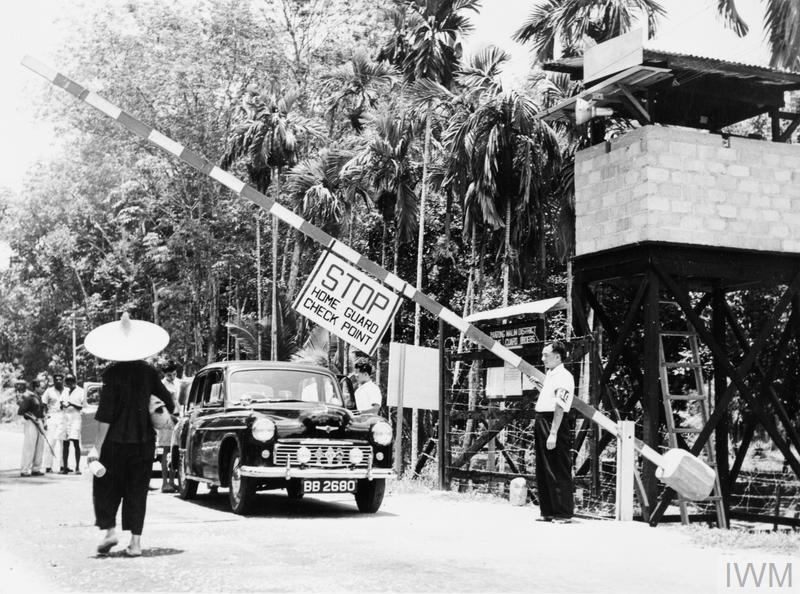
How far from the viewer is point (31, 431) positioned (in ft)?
62.3

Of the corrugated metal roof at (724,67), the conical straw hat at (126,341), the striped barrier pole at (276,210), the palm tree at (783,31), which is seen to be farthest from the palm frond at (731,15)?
the conical straw hat at (126,341)

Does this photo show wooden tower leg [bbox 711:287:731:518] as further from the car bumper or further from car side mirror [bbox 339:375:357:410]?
the car bumper

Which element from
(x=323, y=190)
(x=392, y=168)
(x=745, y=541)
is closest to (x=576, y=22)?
(x=392, y=168)

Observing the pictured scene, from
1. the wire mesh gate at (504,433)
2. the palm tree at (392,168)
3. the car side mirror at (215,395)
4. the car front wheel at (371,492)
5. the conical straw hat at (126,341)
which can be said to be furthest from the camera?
the palm tree at (392,168)

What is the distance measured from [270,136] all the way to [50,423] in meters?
13.7

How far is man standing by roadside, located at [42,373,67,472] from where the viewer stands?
1980 cm

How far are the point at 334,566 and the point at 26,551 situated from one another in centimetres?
284

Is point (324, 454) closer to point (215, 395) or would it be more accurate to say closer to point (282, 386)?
point (282, 386)

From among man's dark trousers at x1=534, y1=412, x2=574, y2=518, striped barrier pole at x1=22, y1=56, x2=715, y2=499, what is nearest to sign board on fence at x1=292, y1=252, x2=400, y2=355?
striped barrier pole at x1=22, y1=56, x2=715, y2=499

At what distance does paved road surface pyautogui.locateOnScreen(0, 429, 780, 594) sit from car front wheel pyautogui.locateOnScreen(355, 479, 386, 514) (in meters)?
0.16

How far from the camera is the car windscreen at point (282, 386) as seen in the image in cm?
1311

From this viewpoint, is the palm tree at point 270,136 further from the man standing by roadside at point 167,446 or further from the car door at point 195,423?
the car door at point 195,423

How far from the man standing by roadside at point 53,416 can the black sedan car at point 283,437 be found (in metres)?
6.89

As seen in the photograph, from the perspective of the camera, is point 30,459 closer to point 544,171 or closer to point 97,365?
point 544,171
